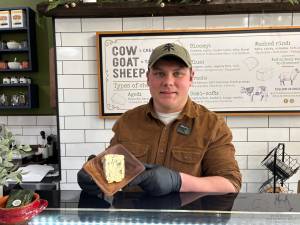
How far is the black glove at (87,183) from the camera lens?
1010 mm

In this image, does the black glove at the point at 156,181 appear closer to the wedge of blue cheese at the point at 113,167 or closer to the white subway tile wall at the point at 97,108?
the wedge of blue cheese at the point at 113,167

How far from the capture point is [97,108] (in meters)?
2.28

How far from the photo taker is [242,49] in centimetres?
214

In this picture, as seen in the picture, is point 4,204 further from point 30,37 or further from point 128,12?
point 30,37

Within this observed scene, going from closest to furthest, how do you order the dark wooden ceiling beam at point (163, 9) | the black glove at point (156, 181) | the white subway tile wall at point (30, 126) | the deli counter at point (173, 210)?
the deli counter at point (173, 210) < the black glove at point (156, 181) < the dark wooden ceiling beam at point (163, 9) < the white subway tile wall at point (30, 126)

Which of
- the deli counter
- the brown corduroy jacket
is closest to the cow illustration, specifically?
the brown corduroy jacket

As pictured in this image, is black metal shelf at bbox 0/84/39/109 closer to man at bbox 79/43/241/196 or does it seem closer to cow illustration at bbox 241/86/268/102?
man at bbox 79/43/241/196

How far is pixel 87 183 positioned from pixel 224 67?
1482 millimetres

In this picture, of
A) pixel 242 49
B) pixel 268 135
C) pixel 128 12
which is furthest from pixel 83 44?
pixel 268 135

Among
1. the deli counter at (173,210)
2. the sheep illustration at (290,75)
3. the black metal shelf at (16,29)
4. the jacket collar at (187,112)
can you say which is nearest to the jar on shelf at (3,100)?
the black metal shelf at (16,29)

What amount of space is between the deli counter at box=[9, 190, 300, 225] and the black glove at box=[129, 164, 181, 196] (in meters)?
0.02

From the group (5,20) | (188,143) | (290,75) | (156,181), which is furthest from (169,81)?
(5,20)

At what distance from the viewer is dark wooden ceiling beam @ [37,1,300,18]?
2029 mm

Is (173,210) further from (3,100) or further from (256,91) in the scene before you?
(3,100)
